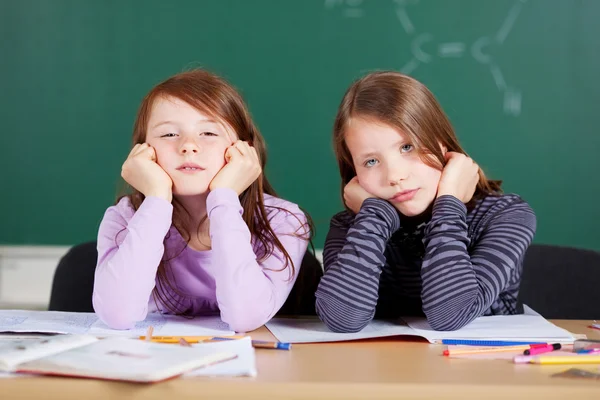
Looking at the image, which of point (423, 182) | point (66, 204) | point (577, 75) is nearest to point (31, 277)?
point (66, 204)

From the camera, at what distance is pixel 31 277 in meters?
2.63

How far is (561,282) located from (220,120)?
0.89 m

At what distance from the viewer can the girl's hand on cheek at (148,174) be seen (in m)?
1.42

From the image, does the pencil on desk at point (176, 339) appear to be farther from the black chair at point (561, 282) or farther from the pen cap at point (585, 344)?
the black chair at point (561, 282)

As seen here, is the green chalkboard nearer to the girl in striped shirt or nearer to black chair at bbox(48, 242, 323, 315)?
black chair at bbox(48, 242, 323, 315)

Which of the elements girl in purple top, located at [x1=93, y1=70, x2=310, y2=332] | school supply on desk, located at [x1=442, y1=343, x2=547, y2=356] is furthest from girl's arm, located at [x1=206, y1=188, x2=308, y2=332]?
school supply on desk, located at [x1=442, y1=343, x2=547, y2=356]

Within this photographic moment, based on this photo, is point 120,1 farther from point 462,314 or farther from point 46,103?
point 462,314

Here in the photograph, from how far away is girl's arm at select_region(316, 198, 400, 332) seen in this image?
1.31 m

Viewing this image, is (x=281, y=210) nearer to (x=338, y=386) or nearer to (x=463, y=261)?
(x=463, y=261)

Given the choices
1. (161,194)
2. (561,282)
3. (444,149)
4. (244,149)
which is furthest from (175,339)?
(561,282)

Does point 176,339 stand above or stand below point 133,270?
below

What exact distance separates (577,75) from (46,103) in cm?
179

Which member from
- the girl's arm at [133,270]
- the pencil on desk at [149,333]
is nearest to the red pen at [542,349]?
the pencil on desk at [149,333]

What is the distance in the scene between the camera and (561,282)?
1781mm
